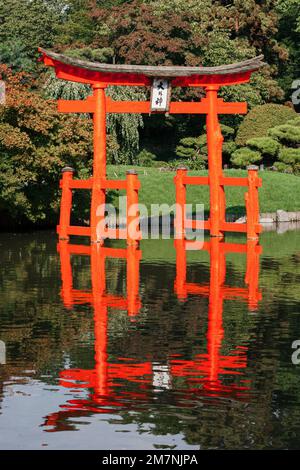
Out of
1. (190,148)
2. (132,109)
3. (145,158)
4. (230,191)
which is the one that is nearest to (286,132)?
(190,148)

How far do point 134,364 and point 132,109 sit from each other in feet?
57.4

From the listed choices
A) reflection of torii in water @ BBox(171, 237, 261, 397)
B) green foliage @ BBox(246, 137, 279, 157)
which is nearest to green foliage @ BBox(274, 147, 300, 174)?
green foliage @ BBox(246, 137, 279, 157)

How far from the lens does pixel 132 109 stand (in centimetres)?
2917

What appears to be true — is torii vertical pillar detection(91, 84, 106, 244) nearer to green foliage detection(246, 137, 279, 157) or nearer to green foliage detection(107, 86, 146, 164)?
green foliage detection(107, 86, 146, 164)

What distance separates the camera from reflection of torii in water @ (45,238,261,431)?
1062cm

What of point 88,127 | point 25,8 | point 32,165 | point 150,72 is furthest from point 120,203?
point 25,8

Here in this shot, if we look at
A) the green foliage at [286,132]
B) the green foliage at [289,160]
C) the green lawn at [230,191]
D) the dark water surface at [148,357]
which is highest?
the green foliage at [286,132]

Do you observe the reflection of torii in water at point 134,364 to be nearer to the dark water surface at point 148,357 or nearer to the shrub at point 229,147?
the dark water surface at point 148,357

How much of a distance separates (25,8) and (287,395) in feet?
180

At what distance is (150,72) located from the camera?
28625mm

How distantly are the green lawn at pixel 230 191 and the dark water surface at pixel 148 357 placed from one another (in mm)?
17469

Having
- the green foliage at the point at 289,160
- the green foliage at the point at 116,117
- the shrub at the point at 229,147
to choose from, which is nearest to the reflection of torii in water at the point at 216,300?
the green foliage at the point at 116,117

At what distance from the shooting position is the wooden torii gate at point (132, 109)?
28453 mm
